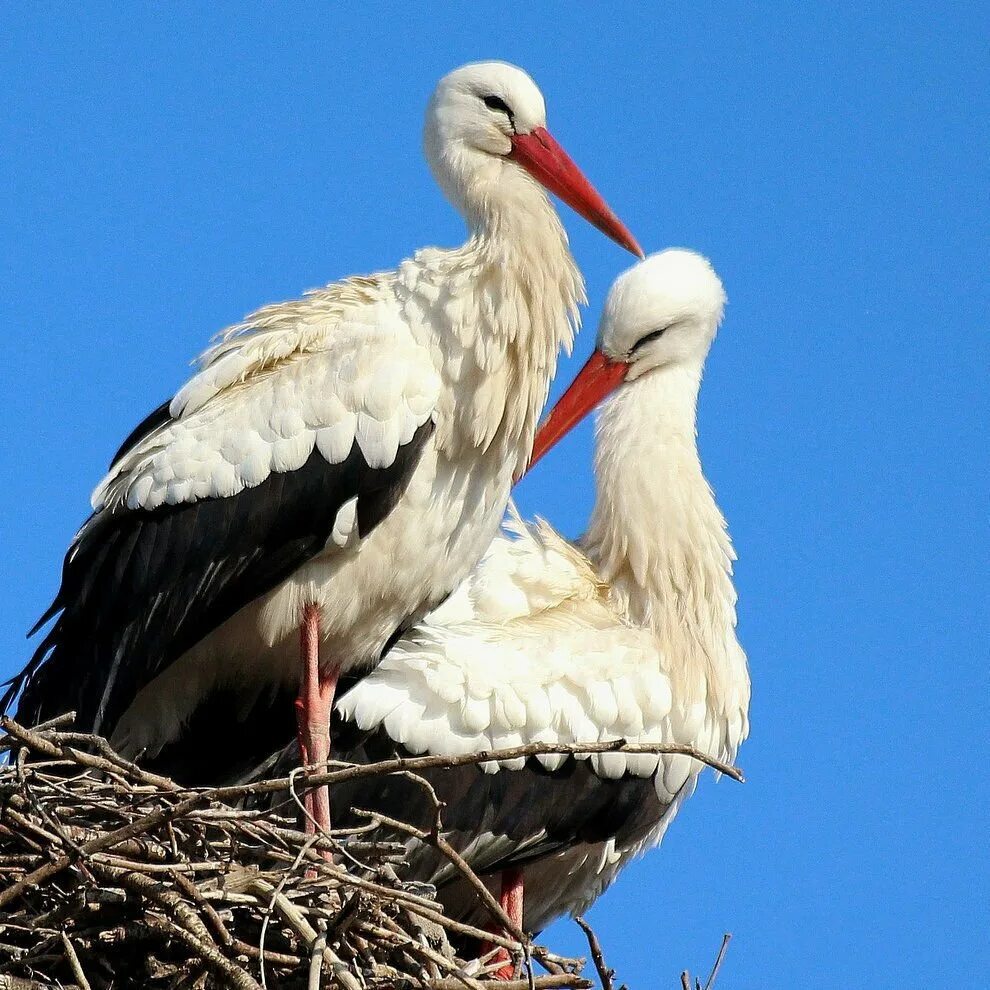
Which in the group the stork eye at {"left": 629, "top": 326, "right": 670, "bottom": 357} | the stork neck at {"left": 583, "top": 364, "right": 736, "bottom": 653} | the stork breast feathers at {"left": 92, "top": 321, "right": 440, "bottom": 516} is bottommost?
the stork breast feathers at {"left": 92, "top": 321, "right": 440, "bottom": 516}

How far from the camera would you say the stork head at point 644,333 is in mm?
7383

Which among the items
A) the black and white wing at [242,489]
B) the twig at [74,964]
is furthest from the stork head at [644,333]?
the twig at [74,964]

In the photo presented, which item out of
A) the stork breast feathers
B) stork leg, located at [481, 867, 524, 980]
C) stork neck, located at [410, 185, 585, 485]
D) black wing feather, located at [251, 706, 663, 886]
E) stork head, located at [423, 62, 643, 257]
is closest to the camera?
the stork breast feathers

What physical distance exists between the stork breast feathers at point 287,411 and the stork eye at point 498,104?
0.75 m

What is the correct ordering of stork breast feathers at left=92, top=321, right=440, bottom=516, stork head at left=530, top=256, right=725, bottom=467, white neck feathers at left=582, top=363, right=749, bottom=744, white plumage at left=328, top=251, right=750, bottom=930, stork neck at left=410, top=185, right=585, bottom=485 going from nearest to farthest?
1. stork breast feathers at left=92, top=321, right=440, bottom=516
2. stork neck at left=410, top=185, right=585, bottom=485
3. white plumage at left=328, top=251, right=750, bottom=930
4. white neck feathers at left=582, top=363, right=749, bottom=744
5. stork head at left=530, top=256, right=725, bottom=467

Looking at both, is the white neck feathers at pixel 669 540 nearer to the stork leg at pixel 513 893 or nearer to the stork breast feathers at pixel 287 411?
the stork leg at pixel 513 893

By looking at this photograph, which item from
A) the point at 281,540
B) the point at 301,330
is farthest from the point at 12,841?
the point at 301,330

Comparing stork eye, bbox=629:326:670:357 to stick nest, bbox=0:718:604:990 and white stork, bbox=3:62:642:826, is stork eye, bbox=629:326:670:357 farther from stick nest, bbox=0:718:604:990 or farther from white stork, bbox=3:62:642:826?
stick nest, bbox=0:718:604:990

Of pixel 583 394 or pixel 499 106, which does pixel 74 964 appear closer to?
pixel 499 106

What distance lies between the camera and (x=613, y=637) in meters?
6.57

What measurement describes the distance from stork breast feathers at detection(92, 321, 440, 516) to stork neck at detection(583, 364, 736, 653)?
1.54 m

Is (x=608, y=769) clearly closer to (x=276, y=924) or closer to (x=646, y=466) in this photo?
(x=646, y=466)

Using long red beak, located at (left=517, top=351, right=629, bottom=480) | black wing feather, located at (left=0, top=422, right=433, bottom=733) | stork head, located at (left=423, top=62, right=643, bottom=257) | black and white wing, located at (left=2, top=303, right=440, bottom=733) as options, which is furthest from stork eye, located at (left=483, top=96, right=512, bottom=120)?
long red beak, located at (left=517, top=351, right=629, bottom=480)

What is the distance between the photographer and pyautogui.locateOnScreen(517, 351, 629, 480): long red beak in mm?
7414
